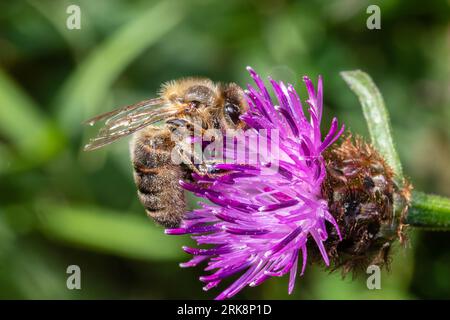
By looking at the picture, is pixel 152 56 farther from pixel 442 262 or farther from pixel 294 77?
pixel 442 262

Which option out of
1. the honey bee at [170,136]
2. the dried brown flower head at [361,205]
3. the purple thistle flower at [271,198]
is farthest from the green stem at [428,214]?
the honey bee at [170,136]

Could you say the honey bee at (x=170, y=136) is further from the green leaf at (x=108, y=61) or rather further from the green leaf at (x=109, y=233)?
the green leaf at (x=108, y=61)

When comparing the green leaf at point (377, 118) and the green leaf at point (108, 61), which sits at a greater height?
the green leaf at point (108, 61)

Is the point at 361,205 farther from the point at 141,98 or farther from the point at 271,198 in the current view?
the point at 141,98

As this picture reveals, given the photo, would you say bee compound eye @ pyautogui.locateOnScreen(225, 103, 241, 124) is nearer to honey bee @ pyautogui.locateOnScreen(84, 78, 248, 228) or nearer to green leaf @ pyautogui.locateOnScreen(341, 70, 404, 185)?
honey bee @ pyautogui.locateOnScreen(84, 78, 248, 228)
